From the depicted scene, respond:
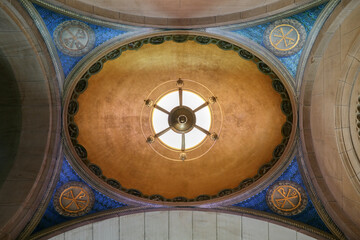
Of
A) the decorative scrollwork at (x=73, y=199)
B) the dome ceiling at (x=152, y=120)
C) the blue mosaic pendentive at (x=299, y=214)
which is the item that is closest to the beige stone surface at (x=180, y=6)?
the dome ceiling at (x=152, y=120)

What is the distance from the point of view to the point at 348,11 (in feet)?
26.6

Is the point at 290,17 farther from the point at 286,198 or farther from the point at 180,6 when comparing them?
the point at 286,198

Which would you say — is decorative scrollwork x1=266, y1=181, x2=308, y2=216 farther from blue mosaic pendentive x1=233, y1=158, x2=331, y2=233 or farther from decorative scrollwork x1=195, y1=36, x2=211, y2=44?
decorative scrollwork x1=195, y1=36, x2=211, y2=44

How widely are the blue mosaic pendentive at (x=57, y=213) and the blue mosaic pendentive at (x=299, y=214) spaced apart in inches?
119

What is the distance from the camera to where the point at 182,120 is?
1220 centimetres

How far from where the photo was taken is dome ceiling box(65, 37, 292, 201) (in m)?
10.9

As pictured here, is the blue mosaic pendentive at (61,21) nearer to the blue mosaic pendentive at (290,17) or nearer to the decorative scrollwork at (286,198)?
the blue mosaic pendentive at (290,17)

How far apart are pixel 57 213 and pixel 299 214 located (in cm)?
547

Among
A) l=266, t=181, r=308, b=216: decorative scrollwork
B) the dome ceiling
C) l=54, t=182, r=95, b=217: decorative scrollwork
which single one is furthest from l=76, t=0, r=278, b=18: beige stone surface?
l=54, t=182, r=95, b=217: decorative scrollwork

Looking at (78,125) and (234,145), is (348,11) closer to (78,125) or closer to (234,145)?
(234,145)

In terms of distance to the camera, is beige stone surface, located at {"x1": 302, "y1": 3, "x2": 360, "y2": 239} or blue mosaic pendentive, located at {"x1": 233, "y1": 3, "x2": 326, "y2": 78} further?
blue mosaic pendentive, located at {"x1": 233, "y1": 3, "x2": 326, "y2": 78}

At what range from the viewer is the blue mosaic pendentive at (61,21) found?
905cm

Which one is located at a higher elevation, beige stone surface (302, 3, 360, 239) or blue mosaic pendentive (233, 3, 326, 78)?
blue mosaic pendentive (233, 3, 326, 78)

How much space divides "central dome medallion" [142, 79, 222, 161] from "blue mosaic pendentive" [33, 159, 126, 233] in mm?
Answer: 2498
